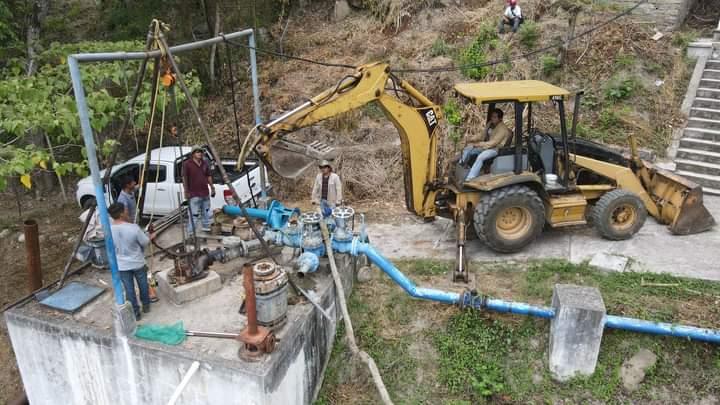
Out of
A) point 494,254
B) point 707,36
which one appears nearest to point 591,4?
point 707,36

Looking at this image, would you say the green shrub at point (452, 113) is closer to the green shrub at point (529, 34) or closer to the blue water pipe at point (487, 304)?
the green shrub at point (529, 34)

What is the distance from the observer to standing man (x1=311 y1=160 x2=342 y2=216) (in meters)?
7.76

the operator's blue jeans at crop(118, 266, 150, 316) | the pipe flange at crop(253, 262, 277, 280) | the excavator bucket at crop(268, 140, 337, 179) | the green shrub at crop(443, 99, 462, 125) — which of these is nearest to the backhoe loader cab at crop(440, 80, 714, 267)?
the pipe flange at crop(253, 262, 277, 280)

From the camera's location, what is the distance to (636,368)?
599 centimetres

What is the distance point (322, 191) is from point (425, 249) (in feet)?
6.35

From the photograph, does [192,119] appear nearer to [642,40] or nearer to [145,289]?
[145,289]

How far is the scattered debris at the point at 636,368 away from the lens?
19.5 feet

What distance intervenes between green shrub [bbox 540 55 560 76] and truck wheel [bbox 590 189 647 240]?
512 cm

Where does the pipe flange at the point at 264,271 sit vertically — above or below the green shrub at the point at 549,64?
below

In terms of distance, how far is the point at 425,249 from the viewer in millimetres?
8312

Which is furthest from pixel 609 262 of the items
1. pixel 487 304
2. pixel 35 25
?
pixel 35 25

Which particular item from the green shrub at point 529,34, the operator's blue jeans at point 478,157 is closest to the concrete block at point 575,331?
the operator's blue jeans at point 478,157

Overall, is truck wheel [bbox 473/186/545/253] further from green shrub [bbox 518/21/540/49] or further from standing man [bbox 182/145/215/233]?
green shrub [bbox 518/21/540/49]

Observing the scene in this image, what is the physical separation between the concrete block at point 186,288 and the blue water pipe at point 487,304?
1015 millimetres
